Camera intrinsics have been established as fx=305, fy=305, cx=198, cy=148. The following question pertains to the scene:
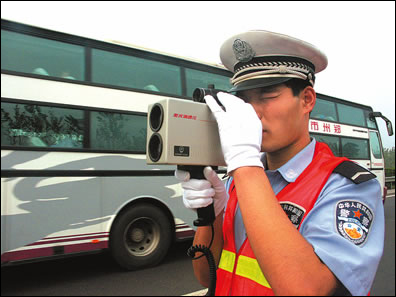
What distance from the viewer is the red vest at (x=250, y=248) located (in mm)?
828

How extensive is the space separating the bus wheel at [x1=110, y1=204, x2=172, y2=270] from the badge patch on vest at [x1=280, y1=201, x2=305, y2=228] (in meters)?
3.50

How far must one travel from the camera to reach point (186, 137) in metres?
0.89

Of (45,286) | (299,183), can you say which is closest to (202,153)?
(299,183)

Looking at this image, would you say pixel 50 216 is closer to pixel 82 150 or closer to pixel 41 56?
pixel 82 150

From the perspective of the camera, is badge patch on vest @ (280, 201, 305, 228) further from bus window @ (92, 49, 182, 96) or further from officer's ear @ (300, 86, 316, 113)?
bus window @ (92, 49, 182, 96)

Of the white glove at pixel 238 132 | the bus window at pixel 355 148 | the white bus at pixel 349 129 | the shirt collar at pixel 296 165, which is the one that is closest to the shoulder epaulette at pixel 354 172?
the shirt collar at pixel 296 165

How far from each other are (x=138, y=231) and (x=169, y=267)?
66cm

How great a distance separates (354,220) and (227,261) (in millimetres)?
401

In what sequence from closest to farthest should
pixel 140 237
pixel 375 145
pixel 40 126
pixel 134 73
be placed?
pixel 40 126 → pixel 134 73 → pixel 140 237 → pixel 375 145

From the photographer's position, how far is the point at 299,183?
3.01 feet

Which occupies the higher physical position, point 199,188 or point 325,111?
point 325,111

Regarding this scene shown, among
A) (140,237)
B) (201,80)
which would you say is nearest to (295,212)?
(140,237)

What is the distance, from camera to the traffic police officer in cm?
69

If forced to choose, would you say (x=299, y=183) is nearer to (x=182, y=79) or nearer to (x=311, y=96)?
(x=311, y=96)
